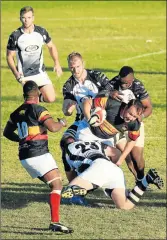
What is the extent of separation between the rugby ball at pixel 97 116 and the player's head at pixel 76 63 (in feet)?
2.87

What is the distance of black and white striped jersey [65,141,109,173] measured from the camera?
13.1 meters

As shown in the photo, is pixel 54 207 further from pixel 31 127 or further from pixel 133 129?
pixel 133 129

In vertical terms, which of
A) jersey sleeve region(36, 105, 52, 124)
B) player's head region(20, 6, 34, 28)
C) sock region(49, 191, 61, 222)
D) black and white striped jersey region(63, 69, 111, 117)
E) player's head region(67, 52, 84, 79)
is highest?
player's head region(20, 6, 34, 28)

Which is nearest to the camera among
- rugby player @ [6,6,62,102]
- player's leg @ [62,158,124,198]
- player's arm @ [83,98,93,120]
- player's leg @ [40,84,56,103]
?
player's leg @ [62,158,124,198]

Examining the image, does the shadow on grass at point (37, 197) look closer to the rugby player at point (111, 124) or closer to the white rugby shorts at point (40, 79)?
the rugby player at point (111, 124)

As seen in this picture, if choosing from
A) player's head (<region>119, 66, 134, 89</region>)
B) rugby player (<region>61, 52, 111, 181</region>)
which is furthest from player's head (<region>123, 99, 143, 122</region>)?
player's head (<region>119, 66, 134, 89</region>)

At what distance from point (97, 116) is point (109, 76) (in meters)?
17.2

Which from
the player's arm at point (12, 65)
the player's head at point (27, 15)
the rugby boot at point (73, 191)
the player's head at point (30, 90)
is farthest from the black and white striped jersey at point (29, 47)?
the rugby boot at point (73, 191)

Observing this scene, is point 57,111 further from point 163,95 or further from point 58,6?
point 58,6

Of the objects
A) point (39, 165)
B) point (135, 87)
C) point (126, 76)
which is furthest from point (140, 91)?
point (39, 165)

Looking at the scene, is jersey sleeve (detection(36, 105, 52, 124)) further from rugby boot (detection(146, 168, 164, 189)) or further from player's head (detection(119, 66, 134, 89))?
player's head (detection(119, 66, 134, 89))

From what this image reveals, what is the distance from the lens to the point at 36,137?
13.5m

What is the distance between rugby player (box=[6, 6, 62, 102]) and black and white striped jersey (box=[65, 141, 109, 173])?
589 centimetres

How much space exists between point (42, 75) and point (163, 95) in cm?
759
